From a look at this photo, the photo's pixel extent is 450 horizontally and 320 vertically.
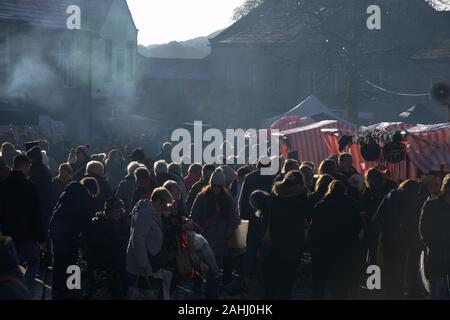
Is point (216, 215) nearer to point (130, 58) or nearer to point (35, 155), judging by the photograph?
point (35, 155)

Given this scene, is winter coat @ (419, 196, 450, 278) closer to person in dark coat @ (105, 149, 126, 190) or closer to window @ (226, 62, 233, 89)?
person in dark coat @ (105, 149, 126, 190)

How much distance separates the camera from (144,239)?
33.2ft

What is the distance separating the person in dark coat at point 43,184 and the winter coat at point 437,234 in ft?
17.9

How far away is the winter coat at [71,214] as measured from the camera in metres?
11.6

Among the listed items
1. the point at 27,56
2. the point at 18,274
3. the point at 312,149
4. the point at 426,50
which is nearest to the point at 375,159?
the point at 312,149

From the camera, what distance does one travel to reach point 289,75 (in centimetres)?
5878

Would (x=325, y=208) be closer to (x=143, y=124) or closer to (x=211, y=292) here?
(x=211, y=292)

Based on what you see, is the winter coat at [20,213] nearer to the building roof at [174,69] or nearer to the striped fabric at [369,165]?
the striped fabric at [369,165]

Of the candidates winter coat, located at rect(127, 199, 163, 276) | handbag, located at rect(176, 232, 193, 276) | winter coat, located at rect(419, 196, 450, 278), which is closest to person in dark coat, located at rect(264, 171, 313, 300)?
handbag, located at rect(176, 232, 193, 276)

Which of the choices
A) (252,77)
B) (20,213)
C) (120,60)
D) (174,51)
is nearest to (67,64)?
(120,60)

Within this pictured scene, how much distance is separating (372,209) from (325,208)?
2280 mm

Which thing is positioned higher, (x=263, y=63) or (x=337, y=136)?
(x=263, y=63)

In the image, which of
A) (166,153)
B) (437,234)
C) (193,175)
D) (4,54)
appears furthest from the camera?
(4,54)

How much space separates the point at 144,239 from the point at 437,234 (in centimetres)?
321
